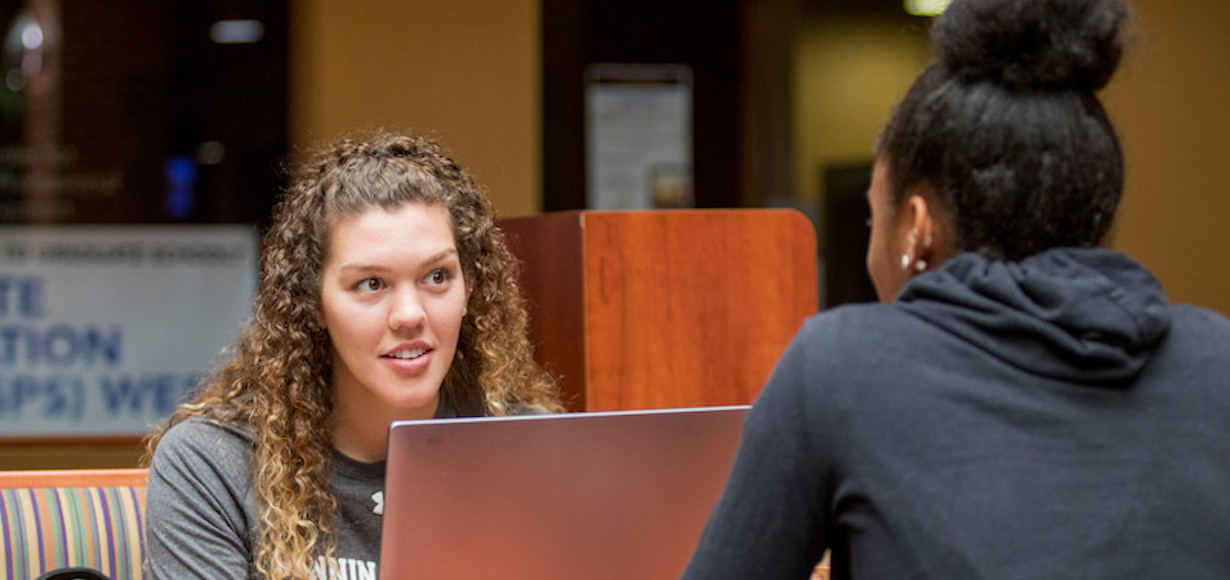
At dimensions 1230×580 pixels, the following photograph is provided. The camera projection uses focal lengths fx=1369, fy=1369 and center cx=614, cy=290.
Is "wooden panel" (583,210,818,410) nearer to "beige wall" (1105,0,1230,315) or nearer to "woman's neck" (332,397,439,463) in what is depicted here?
"woman's neck" (332,397,439,463)

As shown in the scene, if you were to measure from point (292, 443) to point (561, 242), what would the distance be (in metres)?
0.51

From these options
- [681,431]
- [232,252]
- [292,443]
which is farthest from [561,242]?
[232,252]

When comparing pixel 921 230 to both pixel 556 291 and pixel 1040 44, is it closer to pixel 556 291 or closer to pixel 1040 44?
pixel 1040 44

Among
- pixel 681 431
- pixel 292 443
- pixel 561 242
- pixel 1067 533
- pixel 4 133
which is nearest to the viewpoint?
pixel 1067 533

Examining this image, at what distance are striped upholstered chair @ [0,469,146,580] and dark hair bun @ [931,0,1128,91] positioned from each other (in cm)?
148

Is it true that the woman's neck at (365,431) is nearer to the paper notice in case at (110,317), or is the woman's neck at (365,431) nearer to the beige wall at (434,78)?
Answer: the beige wall at (434,78)

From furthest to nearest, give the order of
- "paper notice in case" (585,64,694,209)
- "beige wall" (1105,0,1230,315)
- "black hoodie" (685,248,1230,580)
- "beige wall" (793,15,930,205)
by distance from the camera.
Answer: "beige wall" (1105,0,1230,315) < "beige wall" (793,15,930,205) < "paper notice in case" (585,64,694,209) < "black hoodie" (685,248,1230,580)

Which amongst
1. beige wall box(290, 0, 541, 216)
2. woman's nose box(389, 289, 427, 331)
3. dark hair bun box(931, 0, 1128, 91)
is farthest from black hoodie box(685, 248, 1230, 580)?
beige wall box(290, 0, 541, 216)

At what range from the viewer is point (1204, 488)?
3.57ft

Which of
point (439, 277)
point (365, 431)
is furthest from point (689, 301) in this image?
point (365, 431)

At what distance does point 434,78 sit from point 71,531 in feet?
8.08

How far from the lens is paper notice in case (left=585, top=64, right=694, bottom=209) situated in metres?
4.52

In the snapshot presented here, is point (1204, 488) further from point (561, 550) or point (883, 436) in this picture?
point (561, 550)

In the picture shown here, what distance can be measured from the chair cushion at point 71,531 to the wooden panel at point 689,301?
0.73 meters
